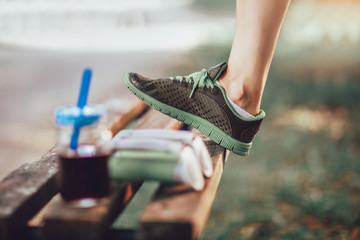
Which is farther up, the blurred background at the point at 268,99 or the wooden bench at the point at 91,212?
the wooden bench at the point at 91,212

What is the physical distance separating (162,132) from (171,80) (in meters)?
0.51

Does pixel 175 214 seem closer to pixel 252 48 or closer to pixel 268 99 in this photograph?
pixel 252 48

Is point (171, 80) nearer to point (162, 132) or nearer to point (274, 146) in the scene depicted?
point (162, 132)

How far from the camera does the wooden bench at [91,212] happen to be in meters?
0.99

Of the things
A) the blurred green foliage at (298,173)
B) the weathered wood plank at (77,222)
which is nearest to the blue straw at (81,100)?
the weathered wood plank at (77,222)

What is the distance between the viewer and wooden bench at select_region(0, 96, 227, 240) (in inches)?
39.2

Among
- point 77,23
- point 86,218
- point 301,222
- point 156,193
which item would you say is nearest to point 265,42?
point 156,193

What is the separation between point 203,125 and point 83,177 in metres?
0.72

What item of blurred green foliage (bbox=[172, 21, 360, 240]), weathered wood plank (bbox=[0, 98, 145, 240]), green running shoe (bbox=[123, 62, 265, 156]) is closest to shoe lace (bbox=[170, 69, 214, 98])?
green running shoe (bbox=[123, 62, 265, 156])

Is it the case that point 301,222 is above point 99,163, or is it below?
below

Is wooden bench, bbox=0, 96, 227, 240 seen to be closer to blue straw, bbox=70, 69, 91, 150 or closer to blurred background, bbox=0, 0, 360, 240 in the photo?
blue straw, bbox=70, 69, 91, 150

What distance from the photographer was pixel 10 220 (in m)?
1.10

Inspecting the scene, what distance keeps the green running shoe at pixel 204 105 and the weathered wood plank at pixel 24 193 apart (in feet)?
1.49

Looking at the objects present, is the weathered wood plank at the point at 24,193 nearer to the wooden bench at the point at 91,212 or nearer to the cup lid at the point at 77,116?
the wooden bench at the point at 91,212
